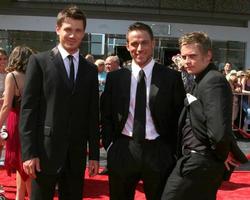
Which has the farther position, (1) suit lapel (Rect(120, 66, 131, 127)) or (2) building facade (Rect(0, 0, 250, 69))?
(2) building facade (Rect(0, 0, 250, 69))

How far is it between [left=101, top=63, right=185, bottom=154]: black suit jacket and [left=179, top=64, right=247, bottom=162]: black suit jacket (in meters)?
0.23

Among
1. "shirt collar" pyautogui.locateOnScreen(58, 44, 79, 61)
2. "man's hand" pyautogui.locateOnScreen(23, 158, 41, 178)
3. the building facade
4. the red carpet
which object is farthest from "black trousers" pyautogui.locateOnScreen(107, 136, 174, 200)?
the building facade

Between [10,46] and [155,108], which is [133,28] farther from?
[10,46]

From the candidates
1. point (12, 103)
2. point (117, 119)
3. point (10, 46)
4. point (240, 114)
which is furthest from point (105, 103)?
point (10, 46)

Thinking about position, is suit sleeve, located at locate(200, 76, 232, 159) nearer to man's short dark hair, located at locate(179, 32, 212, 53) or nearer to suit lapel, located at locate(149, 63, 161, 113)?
man's short dark hair, located at locate(179, 32, 212, 53)

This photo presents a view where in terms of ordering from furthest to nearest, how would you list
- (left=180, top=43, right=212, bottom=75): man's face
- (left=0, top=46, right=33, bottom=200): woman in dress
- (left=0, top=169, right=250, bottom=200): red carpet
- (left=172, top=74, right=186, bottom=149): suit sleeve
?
(left=0, top=169, right=250, bottom=200): red carpet → (left=0, top=46, right=33, bottom=200): woman in dress → (left=172, top=74, right=186, bottom=149): suit sleeve → (left=180, top=43, right=212, bottom=75): man's face

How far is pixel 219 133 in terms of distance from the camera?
10.0 feet

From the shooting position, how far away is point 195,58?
3.29 m

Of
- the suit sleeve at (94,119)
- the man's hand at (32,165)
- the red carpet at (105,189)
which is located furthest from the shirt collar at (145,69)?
the red carpet at (105,189)

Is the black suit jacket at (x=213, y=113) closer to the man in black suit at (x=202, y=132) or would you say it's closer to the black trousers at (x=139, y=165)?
the man in black suit at (x=202, y=132)

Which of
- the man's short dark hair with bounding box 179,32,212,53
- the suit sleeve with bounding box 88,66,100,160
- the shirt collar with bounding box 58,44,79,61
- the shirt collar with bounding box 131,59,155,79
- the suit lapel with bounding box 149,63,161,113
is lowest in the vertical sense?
the suit sleeve with bounding box 88,66,100,160

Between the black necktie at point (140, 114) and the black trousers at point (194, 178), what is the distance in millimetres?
356

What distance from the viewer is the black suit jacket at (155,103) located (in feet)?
11.3

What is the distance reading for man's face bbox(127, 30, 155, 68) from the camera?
343cm
